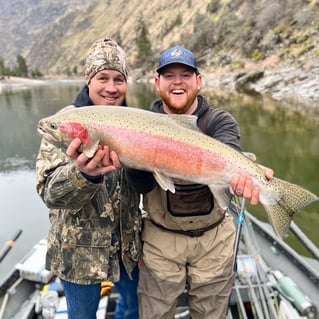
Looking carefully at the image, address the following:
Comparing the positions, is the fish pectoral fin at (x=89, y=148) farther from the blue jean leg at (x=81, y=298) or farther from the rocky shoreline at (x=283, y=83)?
the rocky shoreline at (x=283, y=83)

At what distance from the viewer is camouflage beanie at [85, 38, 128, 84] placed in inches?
115

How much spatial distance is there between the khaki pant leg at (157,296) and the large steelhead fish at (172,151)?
0.89 metres

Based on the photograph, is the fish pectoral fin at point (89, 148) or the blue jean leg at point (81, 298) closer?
the fish pectoral fin at point (89, 148)

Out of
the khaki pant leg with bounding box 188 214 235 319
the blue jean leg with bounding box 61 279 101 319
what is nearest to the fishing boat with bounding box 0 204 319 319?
the khaki pant leg with bounding box 188 214 235 319

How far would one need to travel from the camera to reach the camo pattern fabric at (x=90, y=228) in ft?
8.84

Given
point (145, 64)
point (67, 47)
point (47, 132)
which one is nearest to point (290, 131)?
point (47, 132)

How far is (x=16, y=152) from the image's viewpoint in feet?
56.3

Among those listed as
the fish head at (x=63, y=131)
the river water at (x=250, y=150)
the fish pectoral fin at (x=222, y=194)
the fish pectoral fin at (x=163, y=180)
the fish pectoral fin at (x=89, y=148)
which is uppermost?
the fish head at (x=63, y=131)

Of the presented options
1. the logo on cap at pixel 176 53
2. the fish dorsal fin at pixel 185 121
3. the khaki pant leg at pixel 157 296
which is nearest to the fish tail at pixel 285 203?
the fish dorsal fin at pixel 185 121

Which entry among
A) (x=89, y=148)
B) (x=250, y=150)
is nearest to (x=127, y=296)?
(x=89, y=148)

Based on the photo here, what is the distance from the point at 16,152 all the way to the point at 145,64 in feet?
221

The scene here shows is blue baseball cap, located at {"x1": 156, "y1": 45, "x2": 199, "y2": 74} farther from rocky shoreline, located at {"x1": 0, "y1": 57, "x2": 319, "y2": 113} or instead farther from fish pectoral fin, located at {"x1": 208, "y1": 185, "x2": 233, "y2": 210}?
rocky shoreline, located at {"x1": 0, "y1": 57, "x2": 319, "y2": 113}

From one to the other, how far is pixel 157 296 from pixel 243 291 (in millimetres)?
1565

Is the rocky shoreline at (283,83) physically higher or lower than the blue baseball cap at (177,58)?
lower
